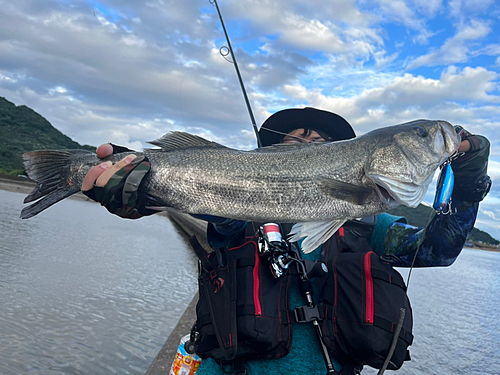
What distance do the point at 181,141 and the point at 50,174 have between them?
1.23 metres

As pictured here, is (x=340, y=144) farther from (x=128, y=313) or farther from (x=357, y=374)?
(x=128, y=313)

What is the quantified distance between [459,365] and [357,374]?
31.0 ft

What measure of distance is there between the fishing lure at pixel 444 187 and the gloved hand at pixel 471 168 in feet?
0.23

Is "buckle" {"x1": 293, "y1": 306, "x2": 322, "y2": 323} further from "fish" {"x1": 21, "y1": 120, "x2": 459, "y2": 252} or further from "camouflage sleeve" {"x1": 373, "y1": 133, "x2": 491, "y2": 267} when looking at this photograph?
"camouflage sleeve" {"x1": 373, "y1": 133, "x2": 491, "y2": 267}

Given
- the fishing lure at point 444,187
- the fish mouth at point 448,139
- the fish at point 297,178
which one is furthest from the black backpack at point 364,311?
the fish mouth at point 448,139

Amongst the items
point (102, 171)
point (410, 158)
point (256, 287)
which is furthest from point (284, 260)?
point (102, 171)

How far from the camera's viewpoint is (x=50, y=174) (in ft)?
10.8

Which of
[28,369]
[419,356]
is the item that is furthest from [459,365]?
[28,369]

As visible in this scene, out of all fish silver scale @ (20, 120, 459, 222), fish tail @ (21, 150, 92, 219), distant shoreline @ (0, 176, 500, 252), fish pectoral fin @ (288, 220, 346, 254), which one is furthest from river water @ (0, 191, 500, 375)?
distant shoreline @ (0, 176, 500, 252)

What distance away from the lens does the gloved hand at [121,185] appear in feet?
9.61

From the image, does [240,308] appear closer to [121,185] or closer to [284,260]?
[284,260]

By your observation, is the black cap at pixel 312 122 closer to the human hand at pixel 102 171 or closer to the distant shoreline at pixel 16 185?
the human hand at pixel 102 171

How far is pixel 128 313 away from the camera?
8500 millimetres

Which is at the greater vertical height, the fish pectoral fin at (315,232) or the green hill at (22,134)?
the green hill at (22,134)
